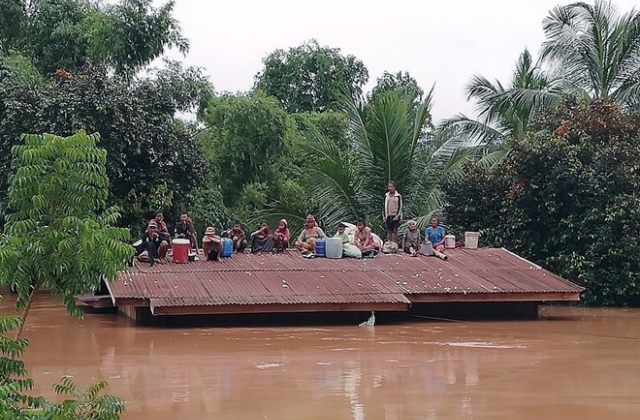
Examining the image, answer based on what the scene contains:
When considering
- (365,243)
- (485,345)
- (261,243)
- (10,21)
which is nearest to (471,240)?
(365,243)

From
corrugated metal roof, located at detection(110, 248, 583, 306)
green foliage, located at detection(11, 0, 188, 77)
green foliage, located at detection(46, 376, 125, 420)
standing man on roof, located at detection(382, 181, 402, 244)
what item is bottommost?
green foliage, located at detection(46, 376, 125, 420)

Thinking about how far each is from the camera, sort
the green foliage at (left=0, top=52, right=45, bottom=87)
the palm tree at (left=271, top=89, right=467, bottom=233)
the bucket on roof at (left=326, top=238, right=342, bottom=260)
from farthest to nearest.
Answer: the palm tree at (left=271, top=89, right=467, bottom=233), the green foliage at (left=0, top=52, right=45, bottom=87), the bucket on roof at (left=326, top=238, right=342, bottom=260)

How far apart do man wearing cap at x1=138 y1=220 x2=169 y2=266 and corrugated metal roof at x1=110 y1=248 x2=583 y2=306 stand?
24cm

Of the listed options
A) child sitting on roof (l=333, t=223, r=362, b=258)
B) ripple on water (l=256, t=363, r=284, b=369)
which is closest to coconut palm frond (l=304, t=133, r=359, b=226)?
child sitting on roof (l=333, t=223, r=362, b=258)

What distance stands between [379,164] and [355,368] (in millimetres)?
10984

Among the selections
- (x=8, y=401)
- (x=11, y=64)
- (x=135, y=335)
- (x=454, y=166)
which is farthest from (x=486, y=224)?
(x=8, y=401)

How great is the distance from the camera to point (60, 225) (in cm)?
541

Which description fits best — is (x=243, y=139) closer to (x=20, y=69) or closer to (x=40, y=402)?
(x=20, y=69)

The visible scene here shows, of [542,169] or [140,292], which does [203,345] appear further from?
[542,169]

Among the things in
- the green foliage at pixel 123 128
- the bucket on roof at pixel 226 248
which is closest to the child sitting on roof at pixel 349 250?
the bucket on roof at pixel 226 248

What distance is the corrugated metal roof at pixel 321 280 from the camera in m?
13.5

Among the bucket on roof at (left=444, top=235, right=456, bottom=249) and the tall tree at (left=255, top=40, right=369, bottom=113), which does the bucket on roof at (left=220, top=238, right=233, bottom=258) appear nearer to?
the bucket on roof at (left=444, top=235, right=456, bottom=249)

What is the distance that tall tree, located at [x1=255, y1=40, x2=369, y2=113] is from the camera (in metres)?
34.1

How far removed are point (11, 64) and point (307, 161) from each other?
9023 millimetres
